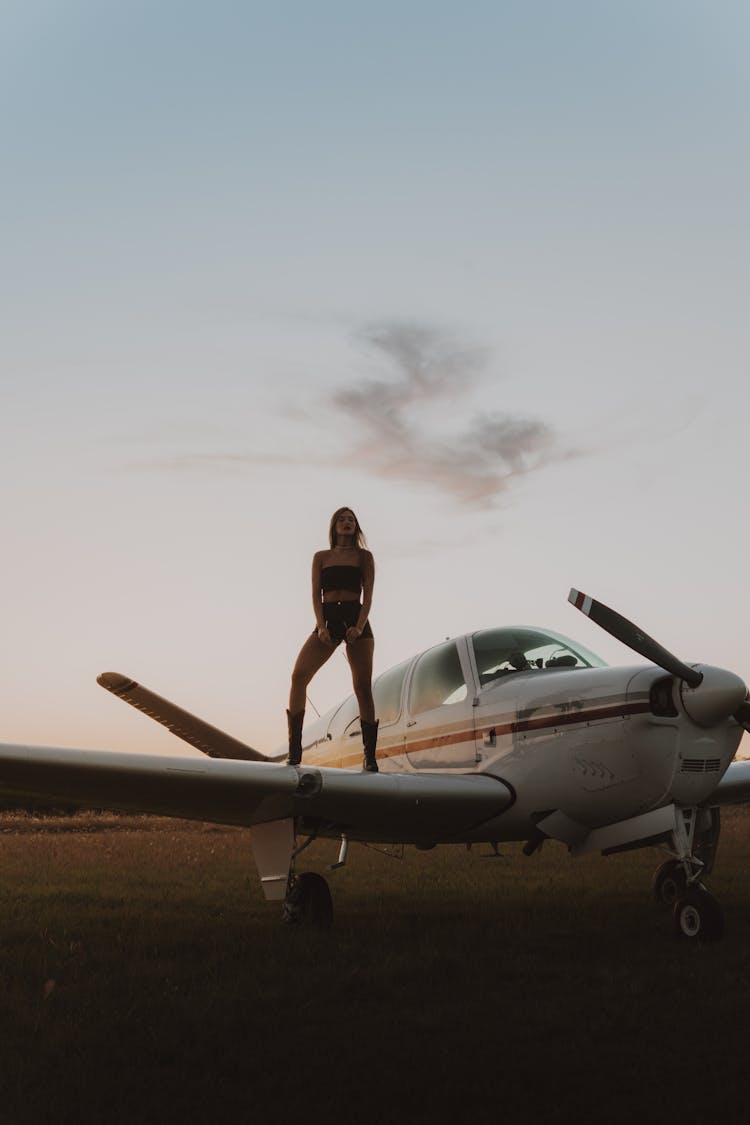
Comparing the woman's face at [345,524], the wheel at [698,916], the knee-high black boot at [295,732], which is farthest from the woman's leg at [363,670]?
the wheel at [698,916]

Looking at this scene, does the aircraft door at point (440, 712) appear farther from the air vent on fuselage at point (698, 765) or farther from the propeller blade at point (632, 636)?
the air vent on fuselage at point (698, 765)

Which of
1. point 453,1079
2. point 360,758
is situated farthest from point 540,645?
point 453,1079

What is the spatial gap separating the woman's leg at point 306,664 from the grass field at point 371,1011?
1948 mm

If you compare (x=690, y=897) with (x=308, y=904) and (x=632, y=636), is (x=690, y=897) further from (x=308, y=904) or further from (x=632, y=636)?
(x=308, y=904)

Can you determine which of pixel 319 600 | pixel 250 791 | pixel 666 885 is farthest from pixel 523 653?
pixel 666 885

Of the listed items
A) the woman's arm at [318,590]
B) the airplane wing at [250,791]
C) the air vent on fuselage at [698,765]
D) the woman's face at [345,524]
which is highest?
the woman's face at [345,524]

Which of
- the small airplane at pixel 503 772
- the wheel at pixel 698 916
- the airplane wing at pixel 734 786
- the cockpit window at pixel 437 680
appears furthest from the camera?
the airplane wing at pixel 734 786

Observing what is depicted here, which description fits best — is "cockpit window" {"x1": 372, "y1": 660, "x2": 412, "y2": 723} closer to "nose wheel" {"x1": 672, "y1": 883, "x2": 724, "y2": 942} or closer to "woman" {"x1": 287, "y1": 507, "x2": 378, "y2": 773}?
"woman" {"x1": 287, "y1": 507, "x2": 378, "y2": 773}

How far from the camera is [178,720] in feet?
33.3

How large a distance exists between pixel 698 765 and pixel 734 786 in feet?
10.2

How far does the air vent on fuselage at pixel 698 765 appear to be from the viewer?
23.6 ft

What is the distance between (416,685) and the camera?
9.63m

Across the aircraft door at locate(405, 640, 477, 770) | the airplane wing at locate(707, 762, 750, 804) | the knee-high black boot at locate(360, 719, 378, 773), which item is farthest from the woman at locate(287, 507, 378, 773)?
the airplane wing at locate(707, 762, 750, 804)

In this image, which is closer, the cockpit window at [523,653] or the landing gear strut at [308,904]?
the landing gear strut at [308,904]
